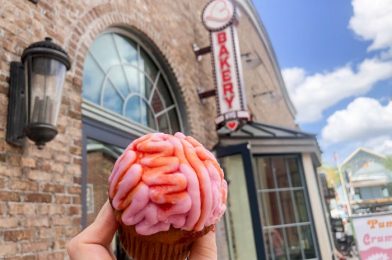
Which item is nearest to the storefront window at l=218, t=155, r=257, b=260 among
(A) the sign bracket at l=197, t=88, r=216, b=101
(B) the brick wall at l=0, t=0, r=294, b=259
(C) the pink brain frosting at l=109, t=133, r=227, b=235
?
(A) the sign bracket at l=197, t=88, r=216, b=101

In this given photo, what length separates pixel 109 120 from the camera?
11.1 feet

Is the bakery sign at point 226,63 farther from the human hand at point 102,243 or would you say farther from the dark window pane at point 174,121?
the human hand at point 102,243

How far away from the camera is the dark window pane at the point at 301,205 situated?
5.69 m

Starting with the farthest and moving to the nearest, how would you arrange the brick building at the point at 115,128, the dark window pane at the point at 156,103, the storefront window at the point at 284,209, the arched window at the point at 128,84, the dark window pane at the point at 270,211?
the dark window pane at the point at 270,211
the storefront window at the point at 284,209
the dark window pane at the point at 156,103
the arched window at the point at 128,84
the brick building at the point at 115,128

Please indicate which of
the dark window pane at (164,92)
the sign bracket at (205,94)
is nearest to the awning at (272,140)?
the sign bracket at (205,94)

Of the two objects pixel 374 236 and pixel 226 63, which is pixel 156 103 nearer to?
pixel 226 63

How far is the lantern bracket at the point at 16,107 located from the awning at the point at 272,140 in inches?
141

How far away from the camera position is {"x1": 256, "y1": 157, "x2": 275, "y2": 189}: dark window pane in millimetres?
5637

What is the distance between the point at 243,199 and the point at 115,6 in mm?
3155

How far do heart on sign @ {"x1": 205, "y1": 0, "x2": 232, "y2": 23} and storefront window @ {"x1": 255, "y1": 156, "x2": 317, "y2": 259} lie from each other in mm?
2337

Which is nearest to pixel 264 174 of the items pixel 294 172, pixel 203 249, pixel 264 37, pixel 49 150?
pixel 294 172

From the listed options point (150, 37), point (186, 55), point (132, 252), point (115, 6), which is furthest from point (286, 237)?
point (132, 252)

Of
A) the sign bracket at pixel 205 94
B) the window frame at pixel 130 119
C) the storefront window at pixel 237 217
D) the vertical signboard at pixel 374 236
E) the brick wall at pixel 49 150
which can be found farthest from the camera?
the sign bracket at pixel 205 94

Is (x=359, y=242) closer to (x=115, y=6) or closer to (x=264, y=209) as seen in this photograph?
(x=264, y=209)
